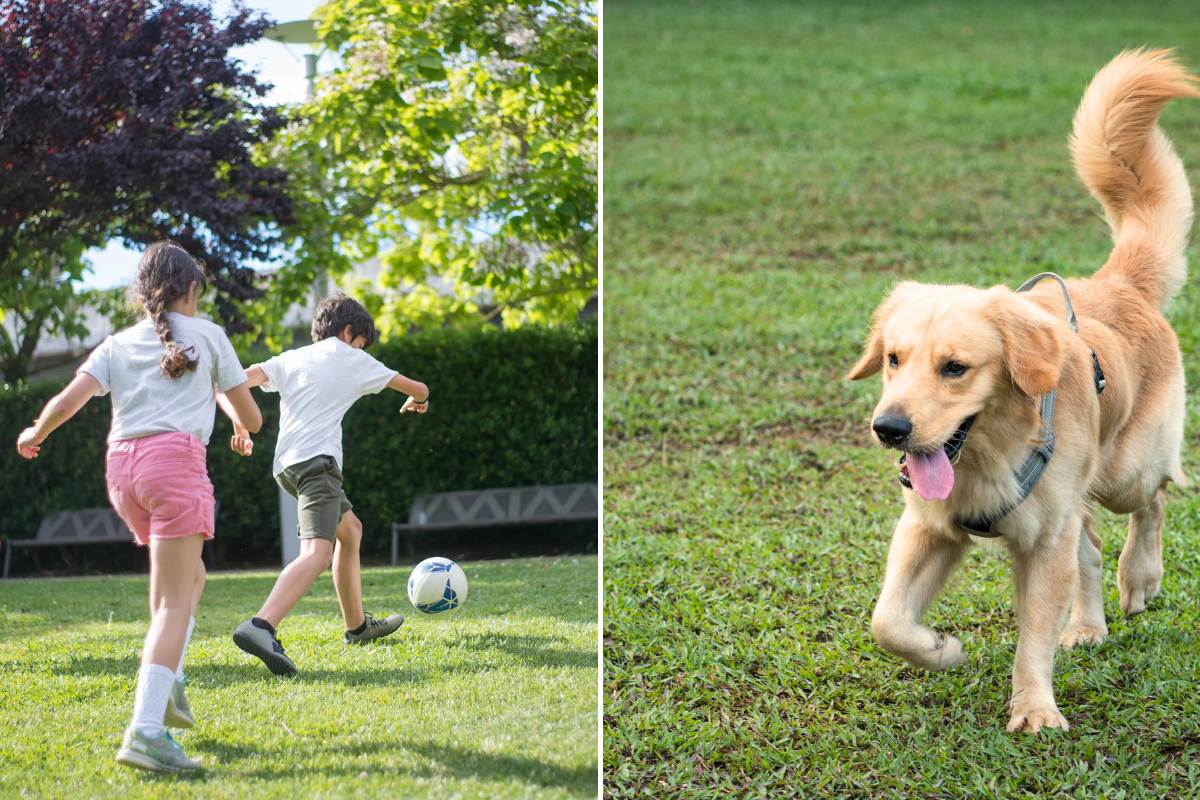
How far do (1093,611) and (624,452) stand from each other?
3079 mm

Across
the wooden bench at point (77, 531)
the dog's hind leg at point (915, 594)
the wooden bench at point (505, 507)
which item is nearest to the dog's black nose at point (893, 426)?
the dog's hind leg at point (915, 594)

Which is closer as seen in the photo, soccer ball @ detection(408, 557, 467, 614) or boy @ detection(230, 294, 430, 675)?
boy @ detection(230, 294, 430, 675)

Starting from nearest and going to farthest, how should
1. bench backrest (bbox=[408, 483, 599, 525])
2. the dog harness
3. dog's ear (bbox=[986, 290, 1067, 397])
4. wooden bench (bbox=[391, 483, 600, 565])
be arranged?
dog's ear (bbox=[986, 290, 1067, 397])
the dog harness
wooden bench (bbox=[391, 483, 600, 565])
bench backrest (bbox=[408, 483, 599, 525])

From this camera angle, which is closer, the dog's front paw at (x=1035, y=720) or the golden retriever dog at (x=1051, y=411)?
the golden retriever dog at (x=1051, y=411)

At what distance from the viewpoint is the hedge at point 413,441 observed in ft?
15.4

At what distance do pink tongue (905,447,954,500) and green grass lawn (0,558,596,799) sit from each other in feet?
3.75

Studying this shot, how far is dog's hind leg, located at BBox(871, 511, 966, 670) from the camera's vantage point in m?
3.79

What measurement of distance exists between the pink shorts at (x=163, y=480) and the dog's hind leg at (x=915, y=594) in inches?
82.9

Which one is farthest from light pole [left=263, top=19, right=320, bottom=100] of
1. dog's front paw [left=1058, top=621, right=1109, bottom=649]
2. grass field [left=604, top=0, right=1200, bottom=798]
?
dog's front paw [left=1058, top=621, right=1109, bottom=649]

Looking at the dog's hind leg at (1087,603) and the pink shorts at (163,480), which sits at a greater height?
the pink shorts at (163,480)

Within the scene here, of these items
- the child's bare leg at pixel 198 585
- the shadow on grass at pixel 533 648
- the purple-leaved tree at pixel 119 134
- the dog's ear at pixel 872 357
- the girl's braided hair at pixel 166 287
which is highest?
the purple-leaved tree at pixel 119 134

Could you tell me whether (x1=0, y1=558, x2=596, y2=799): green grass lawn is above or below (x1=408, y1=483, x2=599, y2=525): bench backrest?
above

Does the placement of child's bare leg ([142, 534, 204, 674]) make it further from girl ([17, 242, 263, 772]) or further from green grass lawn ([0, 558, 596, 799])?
green grass lawn ([0, 558, 596, 799])

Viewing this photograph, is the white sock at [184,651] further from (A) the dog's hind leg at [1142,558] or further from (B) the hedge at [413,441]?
(A) the dog's hind leg at [1142,558]
